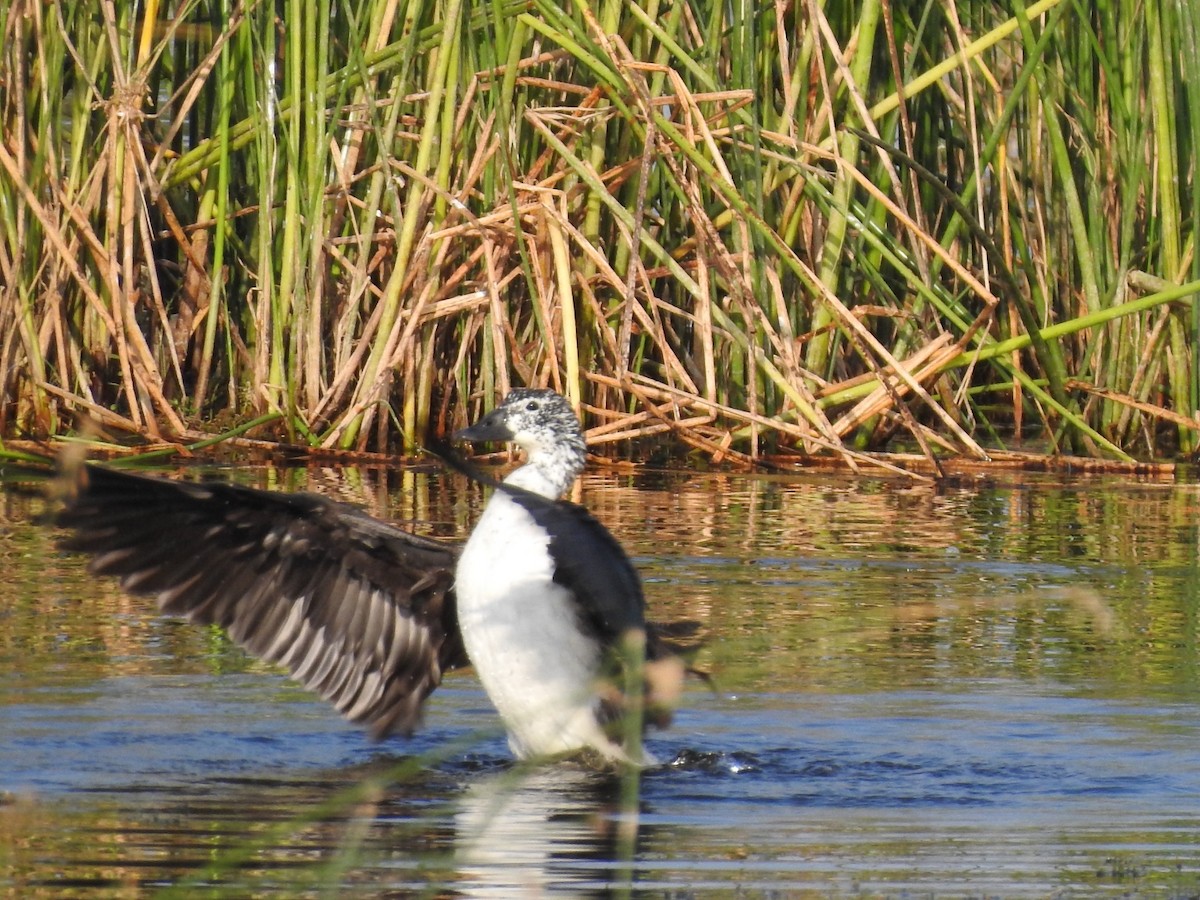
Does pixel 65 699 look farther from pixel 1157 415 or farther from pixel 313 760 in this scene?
pixel 1157 415

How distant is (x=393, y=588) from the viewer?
4.94m

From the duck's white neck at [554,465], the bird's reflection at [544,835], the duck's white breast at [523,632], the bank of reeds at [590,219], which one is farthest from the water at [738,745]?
the bank of reeds at [590,219]

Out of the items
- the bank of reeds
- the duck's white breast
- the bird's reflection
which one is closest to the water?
the bird's reflection

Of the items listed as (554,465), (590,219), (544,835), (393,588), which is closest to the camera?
(544,835)

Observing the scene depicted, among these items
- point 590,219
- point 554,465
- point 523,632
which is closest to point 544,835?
point 523,632

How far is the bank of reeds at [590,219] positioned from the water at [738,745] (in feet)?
2.58

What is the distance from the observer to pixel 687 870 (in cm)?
344

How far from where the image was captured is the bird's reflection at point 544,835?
339cm

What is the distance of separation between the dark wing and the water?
158mm

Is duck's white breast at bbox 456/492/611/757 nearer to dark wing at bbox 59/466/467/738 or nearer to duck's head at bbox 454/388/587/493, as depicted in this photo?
duck's head at bbox 454/388/587/493

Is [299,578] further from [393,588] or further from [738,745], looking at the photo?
[738,745]

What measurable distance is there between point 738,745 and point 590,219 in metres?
3.53

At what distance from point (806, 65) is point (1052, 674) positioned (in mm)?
3233

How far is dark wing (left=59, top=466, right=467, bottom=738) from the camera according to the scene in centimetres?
455
